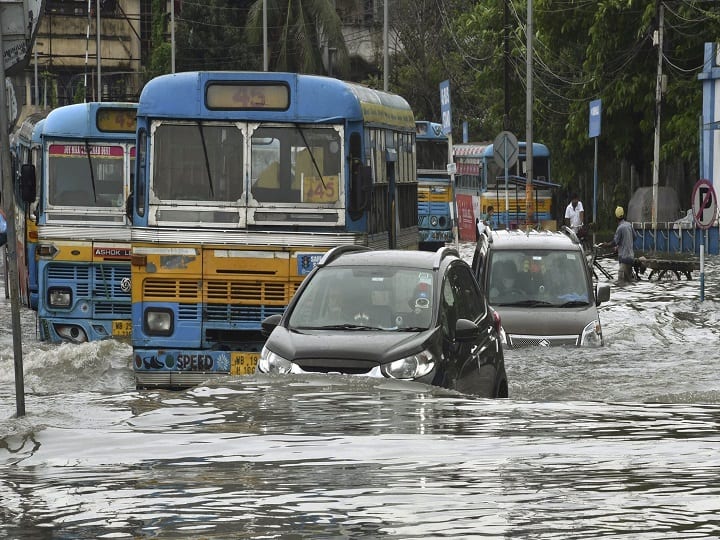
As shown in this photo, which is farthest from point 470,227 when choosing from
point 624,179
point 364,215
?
point 364,215

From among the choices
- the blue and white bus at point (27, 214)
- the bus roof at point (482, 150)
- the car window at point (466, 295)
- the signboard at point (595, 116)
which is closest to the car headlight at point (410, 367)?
the car window at point (466, 295)

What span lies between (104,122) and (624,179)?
1543 inches

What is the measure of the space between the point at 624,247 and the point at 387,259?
1926 centimetres

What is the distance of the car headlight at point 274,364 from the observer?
11.3 m

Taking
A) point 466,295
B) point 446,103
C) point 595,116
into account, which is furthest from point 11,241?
point 595,116

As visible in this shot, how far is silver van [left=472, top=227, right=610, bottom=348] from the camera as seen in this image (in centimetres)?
1811

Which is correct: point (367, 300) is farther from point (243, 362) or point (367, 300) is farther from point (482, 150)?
point (482, 150)

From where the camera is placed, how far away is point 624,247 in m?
31.3

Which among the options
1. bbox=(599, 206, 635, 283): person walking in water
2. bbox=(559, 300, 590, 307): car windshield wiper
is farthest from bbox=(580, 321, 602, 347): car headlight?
bbox=(599, 206, 635, 283): person walking in water

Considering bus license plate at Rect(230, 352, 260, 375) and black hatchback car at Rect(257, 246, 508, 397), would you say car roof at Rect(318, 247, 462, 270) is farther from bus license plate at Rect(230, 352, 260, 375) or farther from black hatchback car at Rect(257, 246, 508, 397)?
bus license plate at Rect(230, 352, 260, 375)

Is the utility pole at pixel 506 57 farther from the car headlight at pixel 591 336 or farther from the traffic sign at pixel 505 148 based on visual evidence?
the car headlight at pixel 591 336

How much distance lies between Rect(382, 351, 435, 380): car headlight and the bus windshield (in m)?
8.70

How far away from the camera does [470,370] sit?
12039mm

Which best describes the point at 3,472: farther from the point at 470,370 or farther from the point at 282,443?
the point at 470,370
